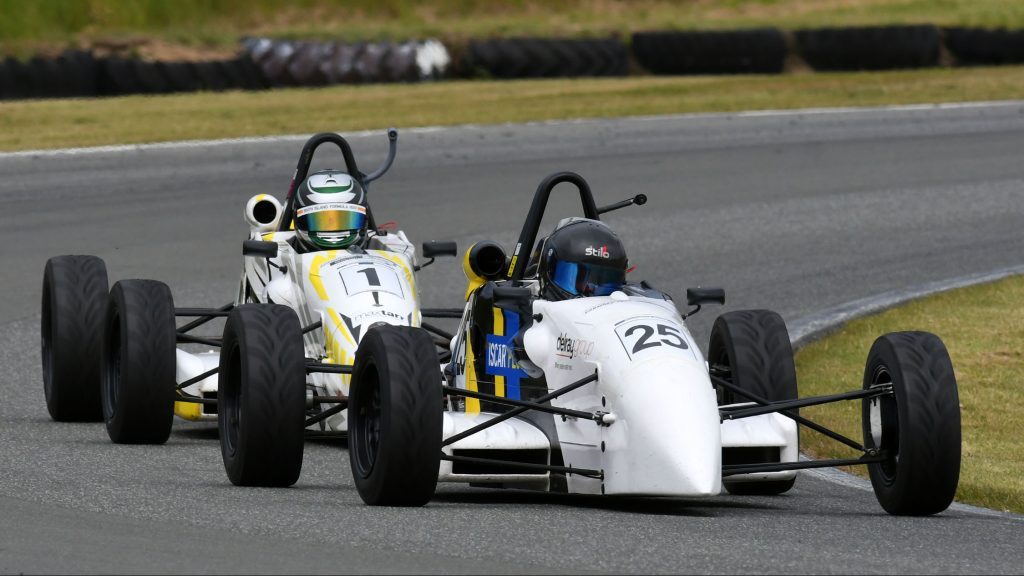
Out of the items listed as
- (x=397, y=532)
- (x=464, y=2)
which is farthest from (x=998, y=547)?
(x=464, y=2)

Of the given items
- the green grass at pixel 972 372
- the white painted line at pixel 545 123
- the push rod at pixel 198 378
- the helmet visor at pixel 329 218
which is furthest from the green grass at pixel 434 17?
the push rod at pixel 198 378

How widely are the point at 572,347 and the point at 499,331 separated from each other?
0.83 metres

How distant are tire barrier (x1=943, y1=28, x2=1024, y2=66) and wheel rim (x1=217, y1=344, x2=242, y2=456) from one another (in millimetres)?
21442

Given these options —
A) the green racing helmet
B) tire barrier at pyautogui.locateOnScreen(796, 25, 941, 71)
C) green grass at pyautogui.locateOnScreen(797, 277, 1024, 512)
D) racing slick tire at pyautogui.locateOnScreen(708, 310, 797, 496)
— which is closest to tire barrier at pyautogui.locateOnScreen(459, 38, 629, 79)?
tire barrier at pyautogui.locateOnScreen(796, 25, 941, 71)

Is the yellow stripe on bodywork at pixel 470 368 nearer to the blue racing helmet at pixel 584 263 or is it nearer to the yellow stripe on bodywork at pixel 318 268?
the blue racing helmet at pixel 584 263

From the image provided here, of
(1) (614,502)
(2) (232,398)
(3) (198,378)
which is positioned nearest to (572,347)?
(1) (614,502)

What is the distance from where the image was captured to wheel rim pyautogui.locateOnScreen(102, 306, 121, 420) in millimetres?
9172

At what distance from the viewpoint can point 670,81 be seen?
2700 cm

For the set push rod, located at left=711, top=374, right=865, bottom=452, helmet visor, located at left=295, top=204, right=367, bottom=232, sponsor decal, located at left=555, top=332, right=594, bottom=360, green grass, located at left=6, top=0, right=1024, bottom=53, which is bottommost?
push rod, located at left=711, top=374, right=865, bottom=452

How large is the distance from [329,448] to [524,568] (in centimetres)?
351

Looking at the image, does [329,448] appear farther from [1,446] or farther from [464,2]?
[464,2]

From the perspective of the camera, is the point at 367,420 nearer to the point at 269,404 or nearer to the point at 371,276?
the point at 269,404

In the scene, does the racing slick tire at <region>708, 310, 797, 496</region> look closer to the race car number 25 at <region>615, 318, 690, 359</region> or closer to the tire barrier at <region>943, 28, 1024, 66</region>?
the race car number 25 at <region>615, 318, 690, 359</region>

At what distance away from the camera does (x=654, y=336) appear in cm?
706
